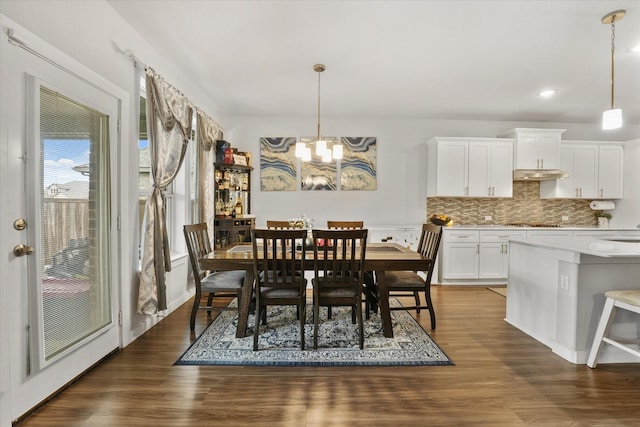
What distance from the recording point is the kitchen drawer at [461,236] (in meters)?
4.63

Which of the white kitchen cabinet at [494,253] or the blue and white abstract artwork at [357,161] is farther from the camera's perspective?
the blue and white abstract artwork at [357,161]

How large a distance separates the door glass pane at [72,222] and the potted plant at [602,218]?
6.98 m

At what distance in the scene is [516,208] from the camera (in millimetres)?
5293

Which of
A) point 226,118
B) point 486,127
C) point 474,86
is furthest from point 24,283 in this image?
point 486,127

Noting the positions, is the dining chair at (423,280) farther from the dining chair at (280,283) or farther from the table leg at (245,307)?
the table leg at (245,307)

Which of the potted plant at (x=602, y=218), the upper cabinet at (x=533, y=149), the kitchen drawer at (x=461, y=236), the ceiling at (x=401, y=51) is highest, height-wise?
the ceiling at (x=401, y=51)

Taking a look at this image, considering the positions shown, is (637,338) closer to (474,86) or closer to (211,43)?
(474,86)

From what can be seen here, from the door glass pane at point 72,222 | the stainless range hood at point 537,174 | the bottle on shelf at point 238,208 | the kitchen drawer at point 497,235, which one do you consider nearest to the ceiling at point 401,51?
the stainless range hood at point 537,174

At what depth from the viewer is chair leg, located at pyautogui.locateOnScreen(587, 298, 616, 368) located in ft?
7.18

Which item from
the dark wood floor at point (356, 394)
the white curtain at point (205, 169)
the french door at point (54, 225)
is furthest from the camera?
the white curtain at point (205, 169)

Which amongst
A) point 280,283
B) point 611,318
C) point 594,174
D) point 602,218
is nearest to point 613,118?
point 611,318

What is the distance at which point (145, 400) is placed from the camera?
6.19ft

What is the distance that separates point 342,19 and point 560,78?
2.78 metres

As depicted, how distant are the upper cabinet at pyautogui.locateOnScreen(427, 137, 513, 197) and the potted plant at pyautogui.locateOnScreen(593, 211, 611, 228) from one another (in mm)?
1835
